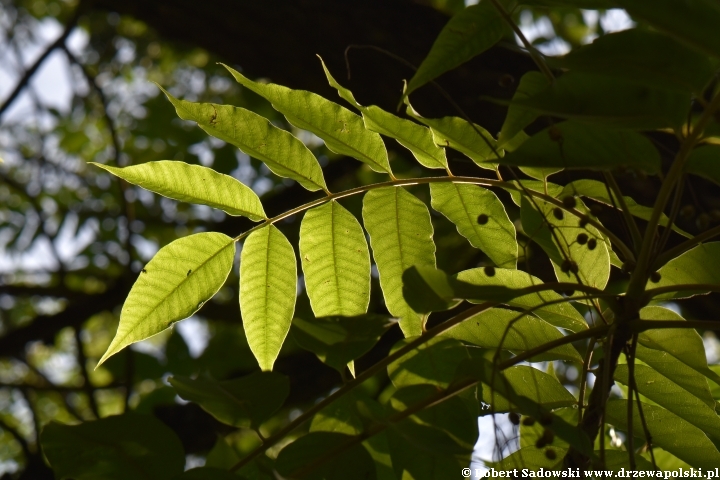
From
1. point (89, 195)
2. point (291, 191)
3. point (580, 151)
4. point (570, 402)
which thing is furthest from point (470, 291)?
point (89, 195)

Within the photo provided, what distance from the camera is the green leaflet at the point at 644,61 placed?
907 mm

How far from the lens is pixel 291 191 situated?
379 cm

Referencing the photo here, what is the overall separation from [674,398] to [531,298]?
304mm

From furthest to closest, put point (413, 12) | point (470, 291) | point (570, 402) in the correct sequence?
point (413, 12)
point (570, 402)
point (470, 291)

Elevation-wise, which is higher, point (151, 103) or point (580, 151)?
point (151, 103)

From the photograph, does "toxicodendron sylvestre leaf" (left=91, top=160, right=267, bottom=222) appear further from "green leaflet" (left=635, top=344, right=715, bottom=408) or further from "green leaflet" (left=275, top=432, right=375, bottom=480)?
"green leaflet" (left=635, top=344, right=715, bottom=408)

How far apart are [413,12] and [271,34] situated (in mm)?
595

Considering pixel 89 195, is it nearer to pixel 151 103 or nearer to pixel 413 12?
pixel 151 103

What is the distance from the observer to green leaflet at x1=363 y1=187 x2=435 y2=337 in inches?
55.1

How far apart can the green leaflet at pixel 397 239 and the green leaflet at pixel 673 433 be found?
40cm

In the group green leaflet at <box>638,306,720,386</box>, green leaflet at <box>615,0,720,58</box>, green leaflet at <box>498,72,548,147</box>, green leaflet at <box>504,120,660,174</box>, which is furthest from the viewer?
green leaflet at <box>638,306,720,386</box>

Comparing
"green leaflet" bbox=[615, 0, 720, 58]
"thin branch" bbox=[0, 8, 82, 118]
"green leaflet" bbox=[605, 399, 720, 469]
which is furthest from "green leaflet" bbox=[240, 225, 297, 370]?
"thin branch" bbox=[0, 8, 82, 118]

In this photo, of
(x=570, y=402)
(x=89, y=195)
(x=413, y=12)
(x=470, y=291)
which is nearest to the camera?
(x=470, y=291)

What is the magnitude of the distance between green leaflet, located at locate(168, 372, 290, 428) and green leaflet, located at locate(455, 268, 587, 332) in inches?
15.8
